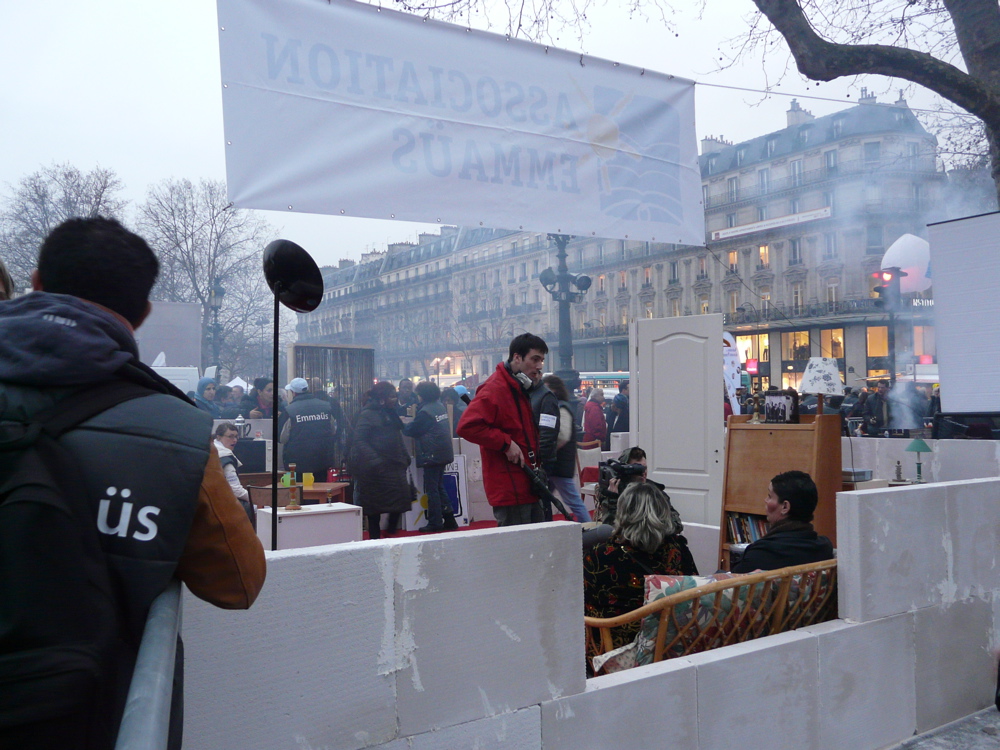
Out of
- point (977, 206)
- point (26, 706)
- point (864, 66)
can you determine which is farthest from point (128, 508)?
point (977, 206)

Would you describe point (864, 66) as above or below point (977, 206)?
below

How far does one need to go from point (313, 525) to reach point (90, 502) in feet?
17.8

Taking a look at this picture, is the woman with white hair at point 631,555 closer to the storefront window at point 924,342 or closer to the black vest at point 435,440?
the black vest at point 435,440

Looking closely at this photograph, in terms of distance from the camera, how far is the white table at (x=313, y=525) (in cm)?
632

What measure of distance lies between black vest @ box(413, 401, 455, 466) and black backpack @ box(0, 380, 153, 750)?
27.6ft

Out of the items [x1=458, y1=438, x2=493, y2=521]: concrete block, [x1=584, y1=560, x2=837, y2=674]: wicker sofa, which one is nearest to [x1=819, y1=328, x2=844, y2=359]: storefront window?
[x1=458, y1=438, x2=493, y2=521]: concrete block

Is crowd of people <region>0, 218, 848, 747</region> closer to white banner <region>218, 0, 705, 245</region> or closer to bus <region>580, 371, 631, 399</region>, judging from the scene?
white banner <region>218, 0, 705, 245</region>

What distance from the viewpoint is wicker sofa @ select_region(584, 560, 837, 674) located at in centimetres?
337

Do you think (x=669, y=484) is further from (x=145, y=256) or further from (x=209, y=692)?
(x=145, y=256)

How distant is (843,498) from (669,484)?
4.21 metres

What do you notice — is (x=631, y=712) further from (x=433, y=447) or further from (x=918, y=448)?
(x=433, y=447)

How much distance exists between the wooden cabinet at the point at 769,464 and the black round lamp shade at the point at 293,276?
4240 mm

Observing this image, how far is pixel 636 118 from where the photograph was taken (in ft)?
13.3

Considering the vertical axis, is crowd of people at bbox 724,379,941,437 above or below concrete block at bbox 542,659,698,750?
above
